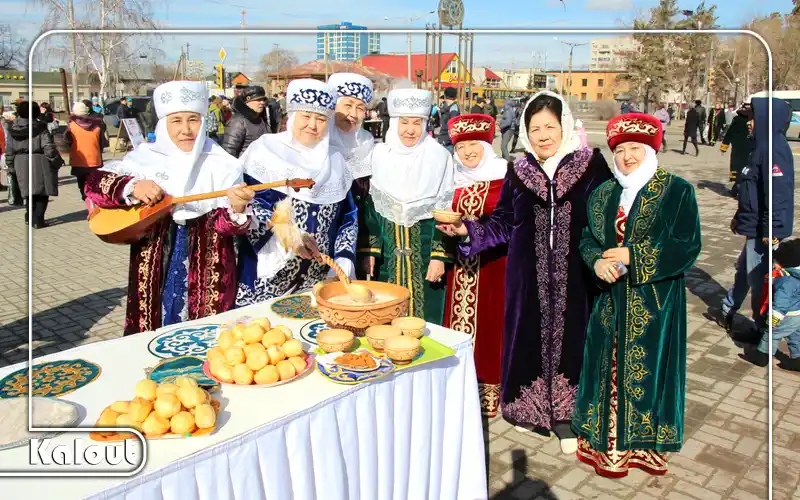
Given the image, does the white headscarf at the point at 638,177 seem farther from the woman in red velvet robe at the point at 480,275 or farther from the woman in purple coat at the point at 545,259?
the woman in red velvet robe at the point at 480,275

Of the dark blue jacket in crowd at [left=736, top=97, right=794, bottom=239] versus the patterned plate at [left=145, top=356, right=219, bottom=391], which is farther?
the dark blue jacket in crowd at [left=736, top=97, right=794, bottom=239]

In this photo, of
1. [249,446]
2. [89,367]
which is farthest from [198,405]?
[89,367]

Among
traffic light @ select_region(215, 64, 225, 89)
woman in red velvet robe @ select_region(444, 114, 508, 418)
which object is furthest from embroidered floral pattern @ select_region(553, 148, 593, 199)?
traffic light @ select_region(215, 64, 225, 89)

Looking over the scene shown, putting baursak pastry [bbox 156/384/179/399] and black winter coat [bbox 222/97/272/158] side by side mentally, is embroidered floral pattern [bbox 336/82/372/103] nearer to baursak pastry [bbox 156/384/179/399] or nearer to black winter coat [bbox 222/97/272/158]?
baursak pastry [bbox 156/384/179/399]

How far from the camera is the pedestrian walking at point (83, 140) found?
398 inches

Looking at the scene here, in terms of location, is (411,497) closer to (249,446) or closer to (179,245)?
(249,446)

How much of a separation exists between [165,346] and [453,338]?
122 centimetres

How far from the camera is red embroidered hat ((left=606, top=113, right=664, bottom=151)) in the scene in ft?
9.71

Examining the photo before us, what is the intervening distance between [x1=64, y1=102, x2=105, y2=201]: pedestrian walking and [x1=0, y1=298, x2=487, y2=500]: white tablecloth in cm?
873

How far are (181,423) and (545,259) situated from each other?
2286mm

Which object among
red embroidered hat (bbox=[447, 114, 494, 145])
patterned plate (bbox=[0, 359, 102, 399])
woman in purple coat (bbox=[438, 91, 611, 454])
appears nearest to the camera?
patterned plate (bbox=[0, 359, 102, 399])

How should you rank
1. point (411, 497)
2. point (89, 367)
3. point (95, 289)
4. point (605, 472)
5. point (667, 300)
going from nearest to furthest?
point (89, 367) → point (411, 497) → point (667, 300) → point (605, 472) → point (95, 289)

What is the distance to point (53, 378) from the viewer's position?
2.21m

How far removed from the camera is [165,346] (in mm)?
2539
